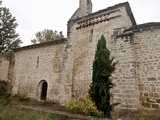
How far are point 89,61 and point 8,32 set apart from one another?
1395cm

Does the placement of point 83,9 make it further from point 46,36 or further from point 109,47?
point 46,36

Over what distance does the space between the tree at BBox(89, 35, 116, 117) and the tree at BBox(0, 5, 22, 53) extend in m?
15.0

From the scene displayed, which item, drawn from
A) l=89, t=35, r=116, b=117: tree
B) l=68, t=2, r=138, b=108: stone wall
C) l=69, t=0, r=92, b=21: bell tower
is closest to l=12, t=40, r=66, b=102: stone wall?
l=68, t=2, r=138, b=108: stone wall

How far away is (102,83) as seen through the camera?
18.3ft

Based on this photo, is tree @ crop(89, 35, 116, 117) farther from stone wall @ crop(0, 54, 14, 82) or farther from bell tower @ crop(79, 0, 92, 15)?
stone wall @ crop(0, 54, 14, 82)

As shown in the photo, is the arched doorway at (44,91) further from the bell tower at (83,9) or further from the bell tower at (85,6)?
the bell tower at (85,6)

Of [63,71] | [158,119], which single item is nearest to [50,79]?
[63,71]

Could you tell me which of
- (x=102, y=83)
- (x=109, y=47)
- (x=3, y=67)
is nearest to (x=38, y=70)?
(x=3, y=67)

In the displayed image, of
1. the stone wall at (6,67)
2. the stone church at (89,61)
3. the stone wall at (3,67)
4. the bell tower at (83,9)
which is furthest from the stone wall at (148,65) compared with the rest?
the stone wall at (3,67)

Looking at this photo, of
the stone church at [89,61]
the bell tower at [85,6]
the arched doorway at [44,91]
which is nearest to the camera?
the stone church at [89,61]

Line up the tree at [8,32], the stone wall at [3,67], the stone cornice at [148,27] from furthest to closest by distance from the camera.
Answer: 1. the tree at [8,32]
2. the stone wall at [3,67]
3. the stone cornice at [148,27]

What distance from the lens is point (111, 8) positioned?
862cm

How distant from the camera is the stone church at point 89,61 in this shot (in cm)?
613

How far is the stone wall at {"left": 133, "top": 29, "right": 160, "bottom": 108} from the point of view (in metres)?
5.89
